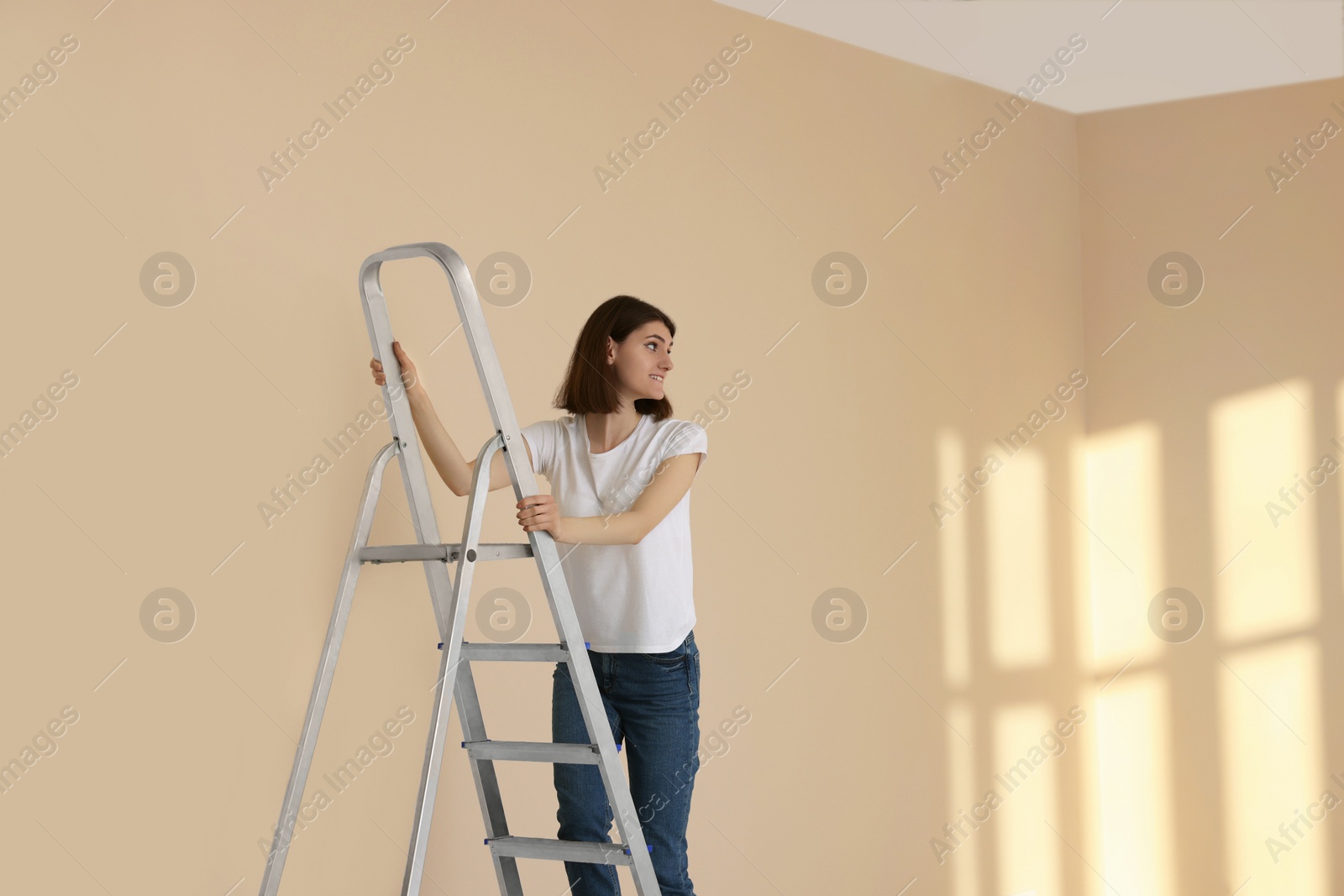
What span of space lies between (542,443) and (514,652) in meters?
0.42

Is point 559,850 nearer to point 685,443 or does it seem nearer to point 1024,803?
point 685,443

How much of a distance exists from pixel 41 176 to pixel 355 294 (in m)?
0.59

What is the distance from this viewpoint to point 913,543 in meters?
3.46

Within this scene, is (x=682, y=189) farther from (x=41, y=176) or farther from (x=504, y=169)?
(x=41, y=176)

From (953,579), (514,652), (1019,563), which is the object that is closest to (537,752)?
(514,652)

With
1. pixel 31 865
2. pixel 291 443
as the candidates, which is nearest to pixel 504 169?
pixel 291 443

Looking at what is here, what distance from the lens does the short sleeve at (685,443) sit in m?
2.05

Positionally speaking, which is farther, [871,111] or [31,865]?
[871,111]

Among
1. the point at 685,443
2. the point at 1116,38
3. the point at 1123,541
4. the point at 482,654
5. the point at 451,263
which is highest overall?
the point at 1116,38

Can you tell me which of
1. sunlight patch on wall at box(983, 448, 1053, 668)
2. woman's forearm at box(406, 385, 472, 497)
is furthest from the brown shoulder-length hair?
sunlight patch on wall at box(983, 448, 1053, 668)

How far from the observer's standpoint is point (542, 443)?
7.10 feet

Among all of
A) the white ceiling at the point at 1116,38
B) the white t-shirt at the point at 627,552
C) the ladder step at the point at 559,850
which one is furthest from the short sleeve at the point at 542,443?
the white ceiling at the point at 1116,38

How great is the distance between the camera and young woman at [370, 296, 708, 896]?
2047 millimetres

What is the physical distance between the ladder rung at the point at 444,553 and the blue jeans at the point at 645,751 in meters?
0.25
